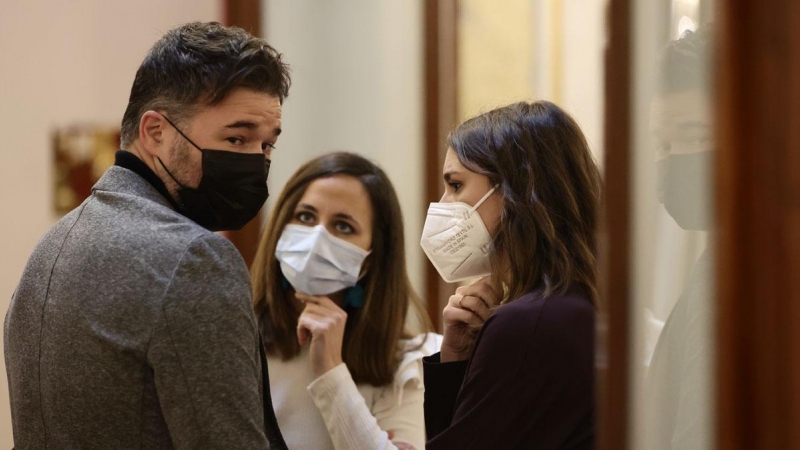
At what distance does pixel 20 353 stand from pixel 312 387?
93 cm

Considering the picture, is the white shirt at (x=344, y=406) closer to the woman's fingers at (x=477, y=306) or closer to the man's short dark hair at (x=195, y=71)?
the woman's fingers at (x=477, y=306)

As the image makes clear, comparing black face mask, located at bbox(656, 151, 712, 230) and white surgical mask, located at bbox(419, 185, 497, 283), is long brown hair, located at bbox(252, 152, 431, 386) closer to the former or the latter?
white surgical mask, located at bbox(419, 185, 497, 283)

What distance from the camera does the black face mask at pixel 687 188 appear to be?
1.08 meters

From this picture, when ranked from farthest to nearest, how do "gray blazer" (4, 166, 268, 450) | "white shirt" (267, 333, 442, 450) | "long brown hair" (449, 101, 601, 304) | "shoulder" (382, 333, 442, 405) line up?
"shoulder" (382, 333, 442, 405), "white shirt" (267, 333, 442, 450), "long brown hair" (449, 101, 601, 304), "gray blazer" (4, 166, 268, 450)

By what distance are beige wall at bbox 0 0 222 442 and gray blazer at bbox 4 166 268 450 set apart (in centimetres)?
215

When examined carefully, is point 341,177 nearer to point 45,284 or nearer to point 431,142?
point 431,142

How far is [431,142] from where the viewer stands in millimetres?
3723

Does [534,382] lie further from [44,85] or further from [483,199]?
[44,85]

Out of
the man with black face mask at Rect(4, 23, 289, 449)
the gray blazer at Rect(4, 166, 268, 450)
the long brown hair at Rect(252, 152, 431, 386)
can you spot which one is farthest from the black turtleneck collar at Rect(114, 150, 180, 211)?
the long brown hair at Rect(252, 152, 431, 386)

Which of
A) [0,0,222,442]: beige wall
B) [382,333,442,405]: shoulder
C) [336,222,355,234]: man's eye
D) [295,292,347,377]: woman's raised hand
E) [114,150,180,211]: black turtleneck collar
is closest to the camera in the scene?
[114,150,180,211]: black turtleneck collar

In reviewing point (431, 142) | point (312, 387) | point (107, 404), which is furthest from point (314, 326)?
point (431, 142)

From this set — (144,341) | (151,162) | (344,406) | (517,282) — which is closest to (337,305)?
(344,406)

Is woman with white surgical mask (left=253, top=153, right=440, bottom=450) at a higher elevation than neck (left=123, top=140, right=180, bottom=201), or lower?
lower

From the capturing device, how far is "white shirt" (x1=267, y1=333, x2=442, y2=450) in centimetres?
235
